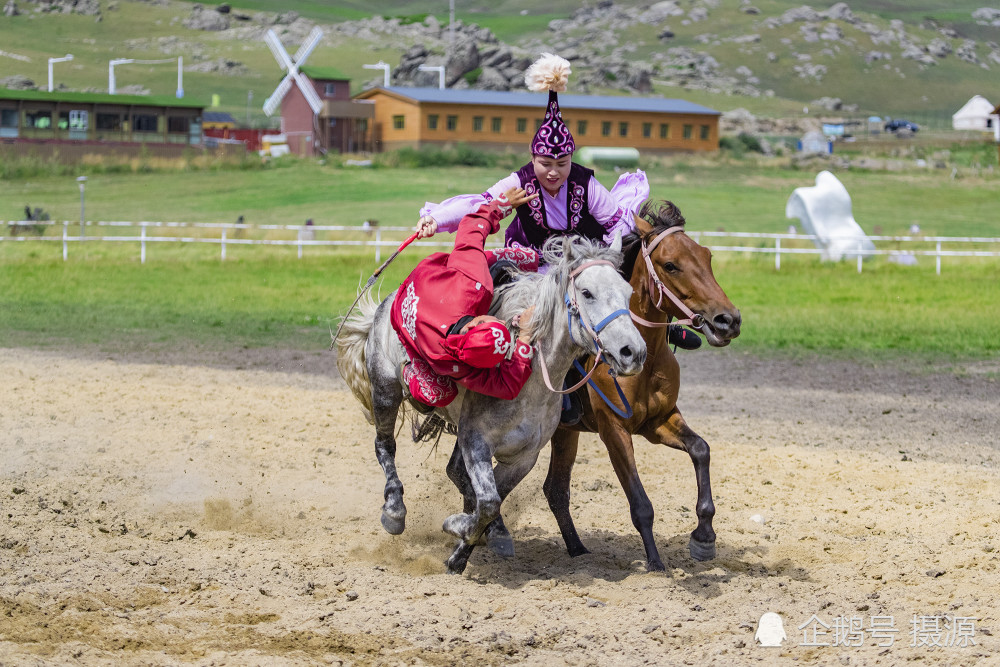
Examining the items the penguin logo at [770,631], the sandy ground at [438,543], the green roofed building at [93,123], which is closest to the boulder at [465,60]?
the green roofed building at [93,123]

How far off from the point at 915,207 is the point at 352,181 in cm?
2276

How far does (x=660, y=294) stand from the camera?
566cm

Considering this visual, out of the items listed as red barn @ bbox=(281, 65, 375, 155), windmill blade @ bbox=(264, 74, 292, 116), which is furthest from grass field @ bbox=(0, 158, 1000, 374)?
windmill blade @ bbox=(264, 74, 292, 116)

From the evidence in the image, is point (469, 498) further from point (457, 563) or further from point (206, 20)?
point (206, 20)

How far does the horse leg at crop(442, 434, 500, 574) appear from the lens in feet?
16.7

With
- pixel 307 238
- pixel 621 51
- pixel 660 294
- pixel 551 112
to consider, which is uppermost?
pixel 621 51

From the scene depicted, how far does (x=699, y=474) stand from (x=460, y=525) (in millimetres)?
1336

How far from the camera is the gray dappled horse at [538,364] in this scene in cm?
465

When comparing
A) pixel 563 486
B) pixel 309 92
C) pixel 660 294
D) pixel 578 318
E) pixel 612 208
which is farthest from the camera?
pixel 309 92

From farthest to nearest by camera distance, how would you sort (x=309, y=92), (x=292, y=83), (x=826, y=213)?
(x=292, y=83)
(x=309, y=92)
(x=826, y=213)

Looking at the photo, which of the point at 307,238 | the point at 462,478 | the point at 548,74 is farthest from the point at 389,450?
the point at 307,238

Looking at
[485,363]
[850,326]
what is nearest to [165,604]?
[485,363]

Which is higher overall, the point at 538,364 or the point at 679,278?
the point at 679,278

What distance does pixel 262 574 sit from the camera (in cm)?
534
